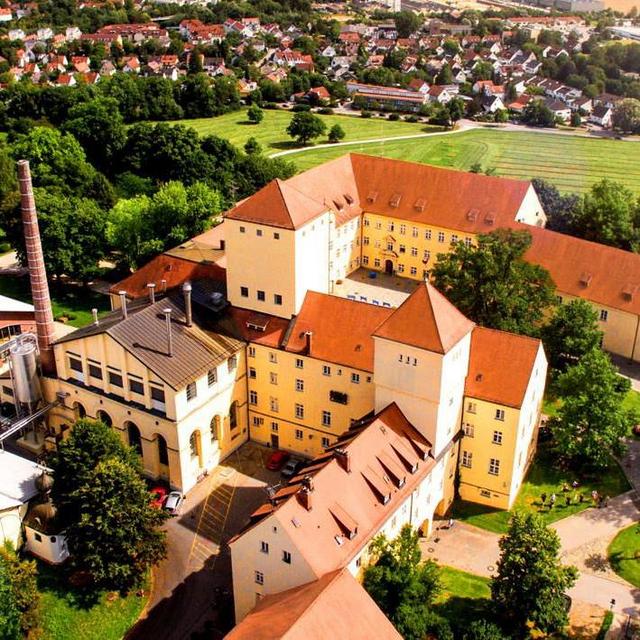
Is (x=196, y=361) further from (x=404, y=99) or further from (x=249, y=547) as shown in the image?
(x=404, y=99)

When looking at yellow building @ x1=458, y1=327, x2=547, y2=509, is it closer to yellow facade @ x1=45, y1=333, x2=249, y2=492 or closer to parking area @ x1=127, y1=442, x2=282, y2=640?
parking area @ x1=127, y1=442, x2=282, y2=640

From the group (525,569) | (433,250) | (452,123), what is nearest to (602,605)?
(525,569)

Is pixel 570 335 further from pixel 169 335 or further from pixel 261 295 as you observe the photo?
pixel 169 335

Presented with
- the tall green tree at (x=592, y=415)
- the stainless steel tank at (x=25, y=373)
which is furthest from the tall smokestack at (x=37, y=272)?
the tall green tree at (x=592, y=415)

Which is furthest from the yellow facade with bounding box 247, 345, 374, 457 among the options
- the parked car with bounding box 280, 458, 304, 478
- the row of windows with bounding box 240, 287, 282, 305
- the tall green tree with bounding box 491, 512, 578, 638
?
the tall green tree with bounding box 491, 512, 578, 638

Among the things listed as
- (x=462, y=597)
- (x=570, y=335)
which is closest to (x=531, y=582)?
(x=462, y=597)

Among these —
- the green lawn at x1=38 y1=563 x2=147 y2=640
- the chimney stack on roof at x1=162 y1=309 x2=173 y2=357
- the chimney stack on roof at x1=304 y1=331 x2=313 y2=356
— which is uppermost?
the chimney stack on roof at x1=162 y1=309 x2=173 y2=357
